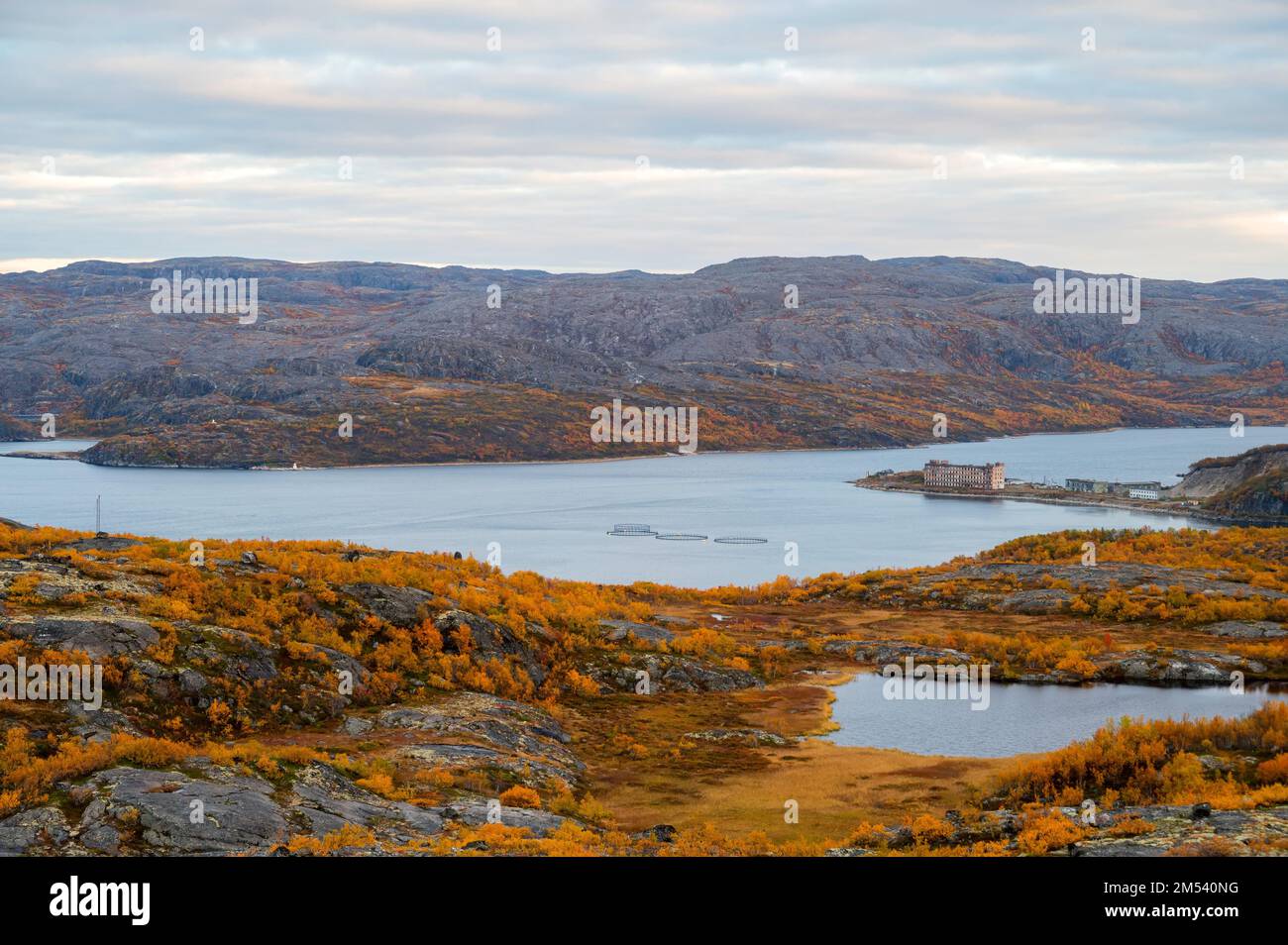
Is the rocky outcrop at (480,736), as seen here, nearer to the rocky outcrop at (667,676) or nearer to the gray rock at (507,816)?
the gray rock at (507,816)

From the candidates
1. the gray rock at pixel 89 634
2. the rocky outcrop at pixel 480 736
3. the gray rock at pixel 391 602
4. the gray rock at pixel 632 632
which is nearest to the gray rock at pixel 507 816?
the rocky outcrop at pixel 480 736

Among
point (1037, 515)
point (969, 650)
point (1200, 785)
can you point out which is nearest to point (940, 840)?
point (1200, 785)

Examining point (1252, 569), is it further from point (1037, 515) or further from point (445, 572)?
point (1037, 515)

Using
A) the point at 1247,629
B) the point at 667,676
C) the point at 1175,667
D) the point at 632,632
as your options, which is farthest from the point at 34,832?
the point at 1247,629

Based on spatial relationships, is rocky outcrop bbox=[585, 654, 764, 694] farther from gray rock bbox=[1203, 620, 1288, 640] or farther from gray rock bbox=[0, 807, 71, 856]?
gray rock bbox=[0, 807, 71, 856]

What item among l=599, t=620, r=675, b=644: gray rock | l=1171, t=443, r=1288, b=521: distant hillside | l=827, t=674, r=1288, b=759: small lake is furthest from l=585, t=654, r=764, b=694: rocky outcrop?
l=1171, t=443, r=1288, b=521: distant hillside

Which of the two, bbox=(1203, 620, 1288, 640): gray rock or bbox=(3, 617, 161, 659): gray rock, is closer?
Result: bbox=(3, 617, 161, 659): gray rock
